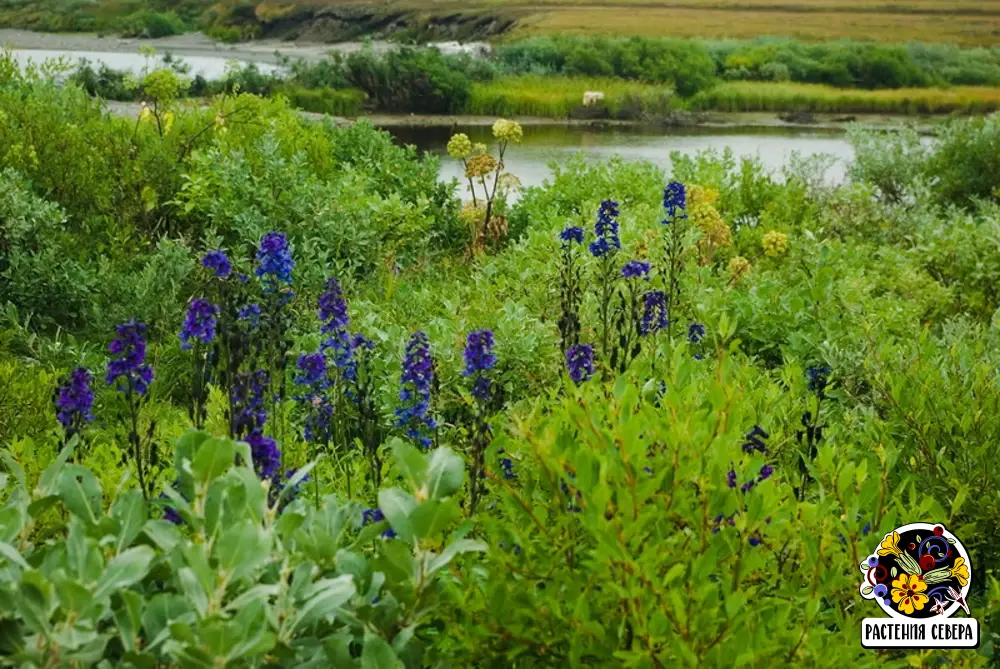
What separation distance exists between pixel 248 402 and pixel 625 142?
11420mm

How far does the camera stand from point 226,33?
18.7m

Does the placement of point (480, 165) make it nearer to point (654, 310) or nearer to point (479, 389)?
point (654, 310)

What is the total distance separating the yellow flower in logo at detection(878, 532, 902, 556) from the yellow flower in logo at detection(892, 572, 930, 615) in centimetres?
4

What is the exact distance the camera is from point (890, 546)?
1.88 meters

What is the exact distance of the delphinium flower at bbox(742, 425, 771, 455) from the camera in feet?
7.51

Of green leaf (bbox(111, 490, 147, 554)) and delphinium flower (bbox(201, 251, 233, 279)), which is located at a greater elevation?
delphinium flower (bbox(201, 251, 233, 279))

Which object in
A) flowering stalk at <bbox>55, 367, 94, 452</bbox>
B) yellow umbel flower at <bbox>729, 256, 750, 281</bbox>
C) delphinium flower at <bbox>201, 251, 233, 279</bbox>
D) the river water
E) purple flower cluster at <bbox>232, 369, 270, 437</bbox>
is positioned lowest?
the river water

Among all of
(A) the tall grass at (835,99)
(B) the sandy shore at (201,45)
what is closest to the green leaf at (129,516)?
(B) the sandy shore at (201,45)

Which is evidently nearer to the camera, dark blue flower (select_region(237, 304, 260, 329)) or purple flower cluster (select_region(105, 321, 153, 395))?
purple flower cluster (select_region(105, 321, 153, 395))

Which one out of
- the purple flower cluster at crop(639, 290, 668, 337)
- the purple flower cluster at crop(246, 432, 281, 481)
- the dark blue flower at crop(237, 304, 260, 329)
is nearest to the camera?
the purple flower cluster at crop(246, 432, 281, 481)

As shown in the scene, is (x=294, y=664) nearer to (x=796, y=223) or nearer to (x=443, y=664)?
(x=443, y=664)

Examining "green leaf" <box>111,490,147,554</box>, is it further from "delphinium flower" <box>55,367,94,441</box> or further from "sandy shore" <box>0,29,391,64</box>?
"sandy shore" <box>0,29,391,64</box>

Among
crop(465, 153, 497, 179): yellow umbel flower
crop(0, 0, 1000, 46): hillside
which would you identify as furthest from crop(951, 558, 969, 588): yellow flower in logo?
crop(0, 0, 1000, 46): hillside

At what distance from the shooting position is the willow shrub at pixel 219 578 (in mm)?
1314
